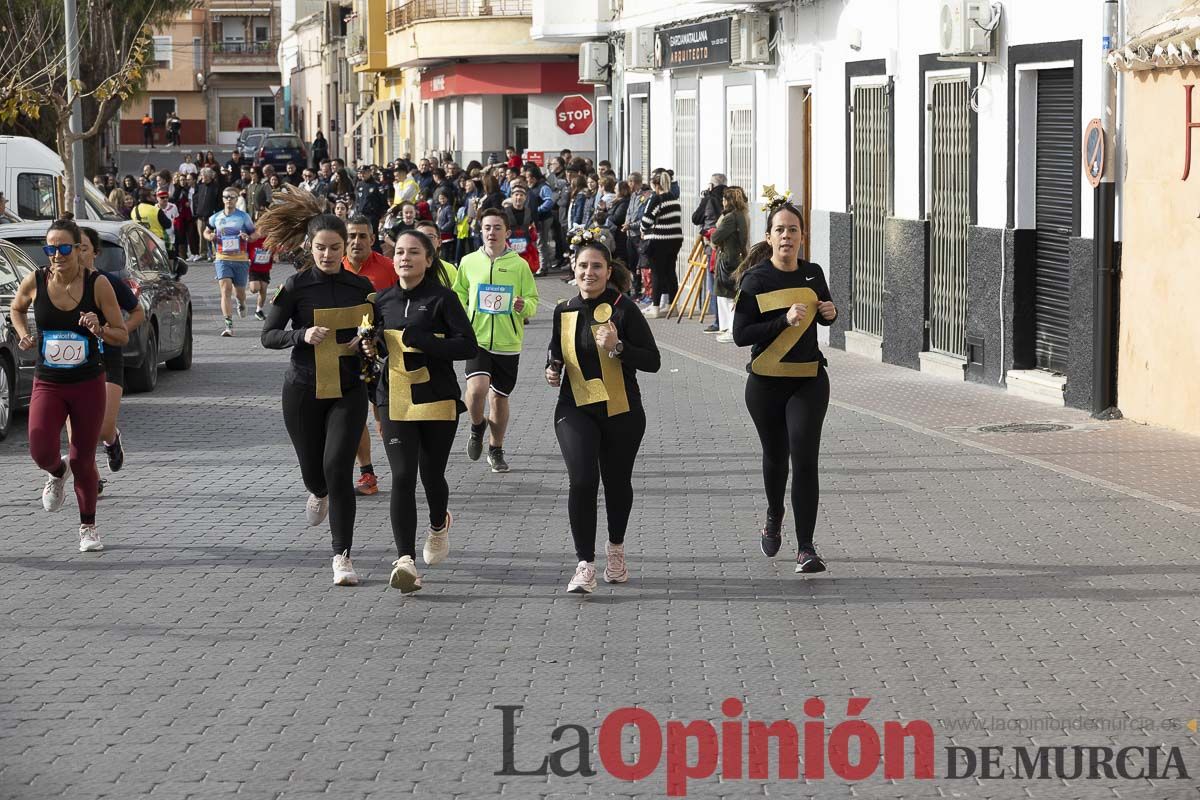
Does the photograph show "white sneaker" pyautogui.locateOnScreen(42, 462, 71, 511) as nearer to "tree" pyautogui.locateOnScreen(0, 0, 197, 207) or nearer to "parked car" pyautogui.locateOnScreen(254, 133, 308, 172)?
"tree" pyautogui.locateOnScreen(0, 0, 197, 207)

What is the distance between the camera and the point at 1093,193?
1563 centimetres

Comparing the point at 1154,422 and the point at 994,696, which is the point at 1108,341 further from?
the point at 994,696

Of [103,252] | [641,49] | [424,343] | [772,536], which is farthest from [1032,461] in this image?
[641,49]

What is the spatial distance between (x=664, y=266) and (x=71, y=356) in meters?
16.3

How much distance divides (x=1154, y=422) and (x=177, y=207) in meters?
29.3

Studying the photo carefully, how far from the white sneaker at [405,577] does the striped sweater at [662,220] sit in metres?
17.4

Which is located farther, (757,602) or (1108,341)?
(1108,341)

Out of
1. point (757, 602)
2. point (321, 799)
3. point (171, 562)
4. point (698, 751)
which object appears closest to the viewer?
point (321, 799)

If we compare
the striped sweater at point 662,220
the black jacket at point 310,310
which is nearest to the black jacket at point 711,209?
the striped sweater at point 662,220

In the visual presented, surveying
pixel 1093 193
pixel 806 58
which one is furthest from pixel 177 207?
pixel 1093 193

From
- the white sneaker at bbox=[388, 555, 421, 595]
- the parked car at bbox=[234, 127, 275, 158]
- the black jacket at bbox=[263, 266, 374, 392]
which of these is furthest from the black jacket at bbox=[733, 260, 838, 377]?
the parked car at bbox=[234, 127, 275, 158]

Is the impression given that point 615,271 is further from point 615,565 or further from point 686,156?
point 686,156

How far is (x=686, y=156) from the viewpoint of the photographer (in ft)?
95.6

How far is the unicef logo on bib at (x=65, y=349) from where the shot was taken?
10578mm
